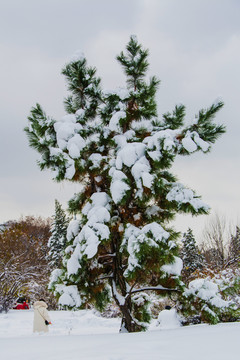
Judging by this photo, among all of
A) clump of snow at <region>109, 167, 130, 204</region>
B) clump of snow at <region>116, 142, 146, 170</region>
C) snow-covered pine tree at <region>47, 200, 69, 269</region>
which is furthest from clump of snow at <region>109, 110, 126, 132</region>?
snow-covered pine tree at <region>47, 200, 69, 269</region>

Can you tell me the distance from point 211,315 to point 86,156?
11.1ft

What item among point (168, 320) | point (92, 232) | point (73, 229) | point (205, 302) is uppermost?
point (73, 229)

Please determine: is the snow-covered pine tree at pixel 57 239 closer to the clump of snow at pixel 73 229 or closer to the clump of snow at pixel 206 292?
the clump of snow at pixel 73 229

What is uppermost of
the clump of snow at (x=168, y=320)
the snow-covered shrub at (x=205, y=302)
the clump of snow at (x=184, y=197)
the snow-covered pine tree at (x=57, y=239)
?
the snow-covered pine tree at (x=57, y=239)

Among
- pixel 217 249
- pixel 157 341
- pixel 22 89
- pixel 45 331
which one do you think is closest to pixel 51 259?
pixel 217 249

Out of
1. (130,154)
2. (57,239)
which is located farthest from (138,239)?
(57,239)

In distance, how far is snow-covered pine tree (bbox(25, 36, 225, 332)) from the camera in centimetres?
505

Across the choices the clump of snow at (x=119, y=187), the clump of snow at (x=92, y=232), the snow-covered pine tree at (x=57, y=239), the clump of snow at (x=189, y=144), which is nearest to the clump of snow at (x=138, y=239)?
the clump of snow at (x=92, y=232)

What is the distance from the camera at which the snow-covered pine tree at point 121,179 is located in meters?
5.05

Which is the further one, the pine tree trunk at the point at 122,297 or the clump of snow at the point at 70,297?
the pine tree trunk at the point at 122,297

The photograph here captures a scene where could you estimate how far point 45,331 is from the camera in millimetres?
8156

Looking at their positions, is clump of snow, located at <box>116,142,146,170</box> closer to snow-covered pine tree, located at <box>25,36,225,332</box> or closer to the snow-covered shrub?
snow-covered pine tree, located at <box>25,36,225,332</box>

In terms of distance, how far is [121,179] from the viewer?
5215 mm

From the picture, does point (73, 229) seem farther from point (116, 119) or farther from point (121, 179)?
point (116, 119)
